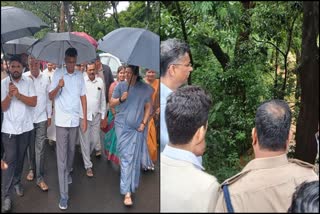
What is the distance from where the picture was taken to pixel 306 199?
1383 mm

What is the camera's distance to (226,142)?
10.9ft

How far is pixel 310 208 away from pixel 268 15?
204 cm

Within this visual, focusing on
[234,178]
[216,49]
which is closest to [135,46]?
[234,178]

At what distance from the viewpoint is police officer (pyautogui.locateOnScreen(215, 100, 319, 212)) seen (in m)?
1.59

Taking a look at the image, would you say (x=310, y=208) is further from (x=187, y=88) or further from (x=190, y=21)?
(x=190, y=21)

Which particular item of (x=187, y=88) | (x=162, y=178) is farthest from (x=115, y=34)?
(x=162, y=178)

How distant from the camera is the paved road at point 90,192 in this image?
1330 mm

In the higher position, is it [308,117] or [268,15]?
[268,15]

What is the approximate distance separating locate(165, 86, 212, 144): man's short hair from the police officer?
0.97ft

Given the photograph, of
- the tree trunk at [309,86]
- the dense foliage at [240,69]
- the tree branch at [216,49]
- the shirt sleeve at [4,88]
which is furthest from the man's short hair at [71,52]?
the tree branch at [216,49]

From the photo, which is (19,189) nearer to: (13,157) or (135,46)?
(13,157)

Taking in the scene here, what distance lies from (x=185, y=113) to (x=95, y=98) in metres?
0.35

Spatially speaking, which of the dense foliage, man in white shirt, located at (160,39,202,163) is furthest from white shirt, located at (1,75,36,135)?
the dense foliage

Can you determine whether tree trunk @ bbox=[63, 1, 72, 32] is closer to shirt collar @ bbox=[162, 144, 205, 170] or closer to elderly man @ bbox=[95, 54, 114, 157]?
elderly man @ bbox=[95, 54, 114, 157]
